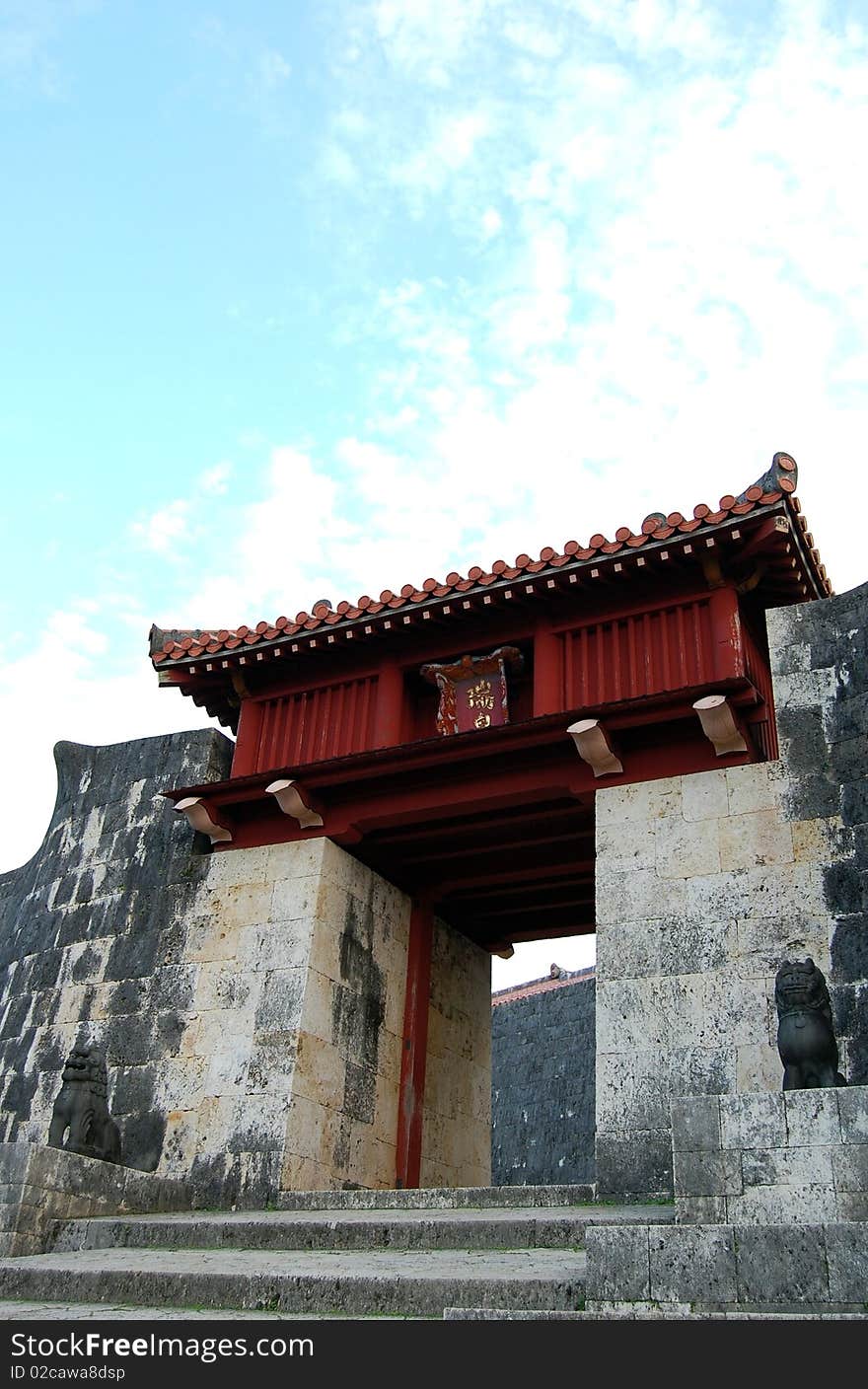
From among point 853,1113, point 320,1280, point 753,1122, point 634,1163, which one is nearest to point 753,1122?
point 753,1122

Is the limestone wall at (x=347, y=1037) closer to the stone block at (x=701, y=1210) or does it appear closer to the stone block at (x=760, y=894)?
the stone block at (x=760, y=894)

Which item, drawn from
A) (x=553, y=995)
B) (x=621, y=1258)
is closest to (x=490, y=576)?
(x=621, y=1258)

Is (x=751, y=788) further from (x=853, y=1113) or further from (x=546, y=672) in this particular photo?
(x=853, y=1113)

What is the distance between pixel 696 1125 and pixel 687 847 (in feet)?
12.5

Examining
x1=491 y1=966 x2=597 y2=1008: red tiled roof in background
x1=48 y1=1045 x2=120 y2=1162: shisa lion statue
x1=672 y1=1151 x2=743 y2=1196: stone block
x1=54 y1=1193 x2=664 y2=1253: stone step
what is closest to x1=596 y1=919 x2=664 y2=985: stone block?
x1=54 y1=1193 x2=664 y2=1253: stone step

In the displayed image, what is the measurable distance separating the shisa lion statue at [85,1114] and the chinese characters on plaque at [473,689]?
4422 millimetres

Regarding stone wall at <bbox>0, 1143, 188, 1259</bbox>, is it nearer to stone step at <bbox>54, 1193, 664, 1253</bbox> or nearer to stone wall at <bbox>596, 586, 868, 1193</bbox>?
stone step at <bbox>54, 1193, 664, 1253</bbox>

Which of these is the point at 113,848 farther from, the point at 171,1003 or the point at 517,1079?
the point at 517,1079

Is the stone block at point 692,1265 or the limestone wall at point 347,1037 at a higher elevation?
the limestone wall at point 347,1037

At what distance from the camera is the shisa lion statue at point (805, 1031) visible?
6.55 meters

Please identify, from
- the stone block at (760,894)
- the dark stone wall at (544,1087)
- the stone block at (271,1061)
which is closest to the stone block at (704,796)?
the stone block at (760,894)

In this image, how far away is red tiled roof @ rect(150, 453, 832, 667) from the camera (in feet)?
31.6

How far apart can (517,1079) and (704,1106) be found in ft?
45.8
